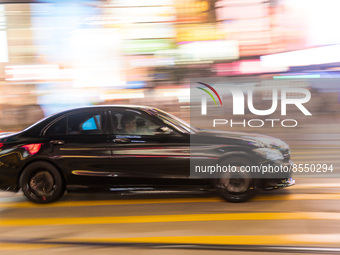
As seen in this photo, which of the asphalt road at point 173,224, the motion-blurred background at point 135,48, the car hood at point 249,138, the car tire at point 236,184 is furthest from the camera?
the motion-blurred background at point 135,48

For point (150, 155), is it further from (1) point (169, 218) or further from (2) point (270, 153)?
(2) point (270, 153)

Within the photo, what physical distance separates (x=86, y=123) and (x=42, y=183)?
110 cm

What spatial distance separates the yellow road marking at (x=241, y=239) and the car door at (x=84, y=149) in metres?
1.46

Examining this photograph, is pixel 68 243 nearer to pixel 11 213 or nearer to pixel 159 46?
pixel 11 213

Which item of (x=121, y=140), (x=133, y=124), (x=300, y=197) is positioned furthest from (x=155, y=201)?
(x=300, y=197)

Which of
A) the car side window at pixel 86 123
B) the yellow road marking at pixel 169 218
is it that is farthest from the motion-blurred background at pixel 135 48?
the yellow road marking at pixel 169 218

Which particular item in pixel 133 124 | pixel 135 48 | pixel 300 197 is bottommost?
pixel 300 197

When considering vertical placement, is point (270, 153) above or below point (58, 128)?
below

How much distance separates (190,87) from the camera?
1438cm

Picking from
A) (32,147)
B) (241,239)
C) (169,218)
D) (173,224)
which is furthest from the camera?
(32,147)

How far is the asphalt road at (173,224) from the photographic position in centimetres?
367

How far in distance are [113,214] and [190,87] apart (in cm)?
1002

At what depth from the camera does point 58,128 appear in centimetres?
548

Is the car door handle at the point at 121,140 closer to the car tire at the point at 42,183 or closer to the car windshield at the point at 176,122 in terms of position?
the car windshield at the point at 176,122
